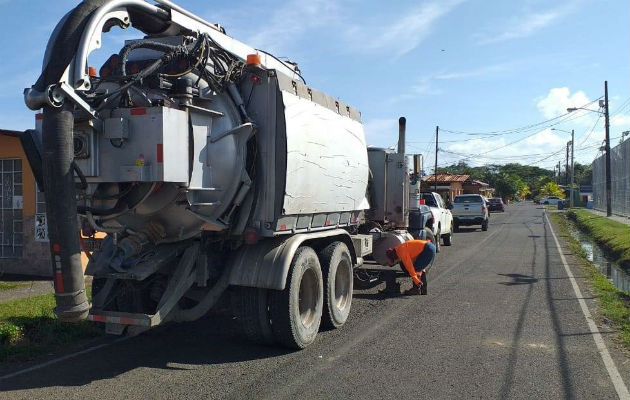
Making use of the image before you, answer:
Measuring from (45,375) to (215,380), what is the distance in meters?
1.81

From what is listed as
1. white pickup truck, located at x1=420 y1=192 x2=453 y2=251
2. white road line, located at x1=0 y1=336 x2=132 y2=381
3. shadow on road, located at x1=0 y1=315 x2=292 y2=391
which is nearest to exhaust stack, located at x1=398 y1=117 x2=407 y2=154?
white pickup truck, located at x1=420 y1=192 x2=453 y2=251

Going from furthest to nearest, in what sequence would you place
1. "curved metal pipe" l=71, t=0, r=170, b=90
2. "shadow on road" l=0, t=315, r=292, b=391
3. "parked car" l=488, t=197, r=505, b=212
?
"parked car" l=488, t=197, r=505, b=212 < "shadow on road" l=0, t=315, r=292, b=391 < "curved metal pipe" l=71, t=0, r=170, b=90

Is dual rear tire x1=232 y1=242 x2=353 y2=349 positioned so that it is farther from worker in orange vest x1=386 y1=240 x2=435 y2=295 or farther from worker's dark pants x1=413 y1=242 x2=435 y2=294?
worker's dark pants x1=413 y1=242 x2=435 y2=294

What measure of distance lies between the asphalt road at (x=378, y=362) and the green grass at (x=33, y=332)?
0.65 m

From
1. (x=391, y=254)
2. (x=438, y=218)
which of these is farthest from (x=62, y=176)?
(x=438, y=218)

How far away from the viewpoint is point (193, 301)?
272 inches

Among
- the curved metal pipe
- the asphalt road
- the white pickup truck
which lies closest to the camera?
the curved metal pipe

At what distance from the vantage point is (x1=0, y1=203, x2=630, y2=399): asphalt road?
5.43 meters

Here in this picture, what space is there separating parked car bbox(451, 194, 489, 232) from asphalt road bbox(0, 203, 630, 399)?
65.8ft

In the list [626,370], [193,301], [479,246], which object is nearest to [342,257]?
[193,301]

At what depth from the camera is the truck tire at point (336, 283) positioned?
305 inches

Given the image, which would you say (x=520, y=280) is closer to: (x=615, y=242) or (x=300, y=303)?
(x=300, y=303)

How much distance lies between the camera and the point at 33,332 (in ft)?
24.2

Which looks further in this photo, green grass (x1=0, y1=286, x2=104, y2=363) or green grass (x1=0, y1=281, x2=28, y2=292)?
green grass (x1=0, y1=281, x2=28, y2=292)
